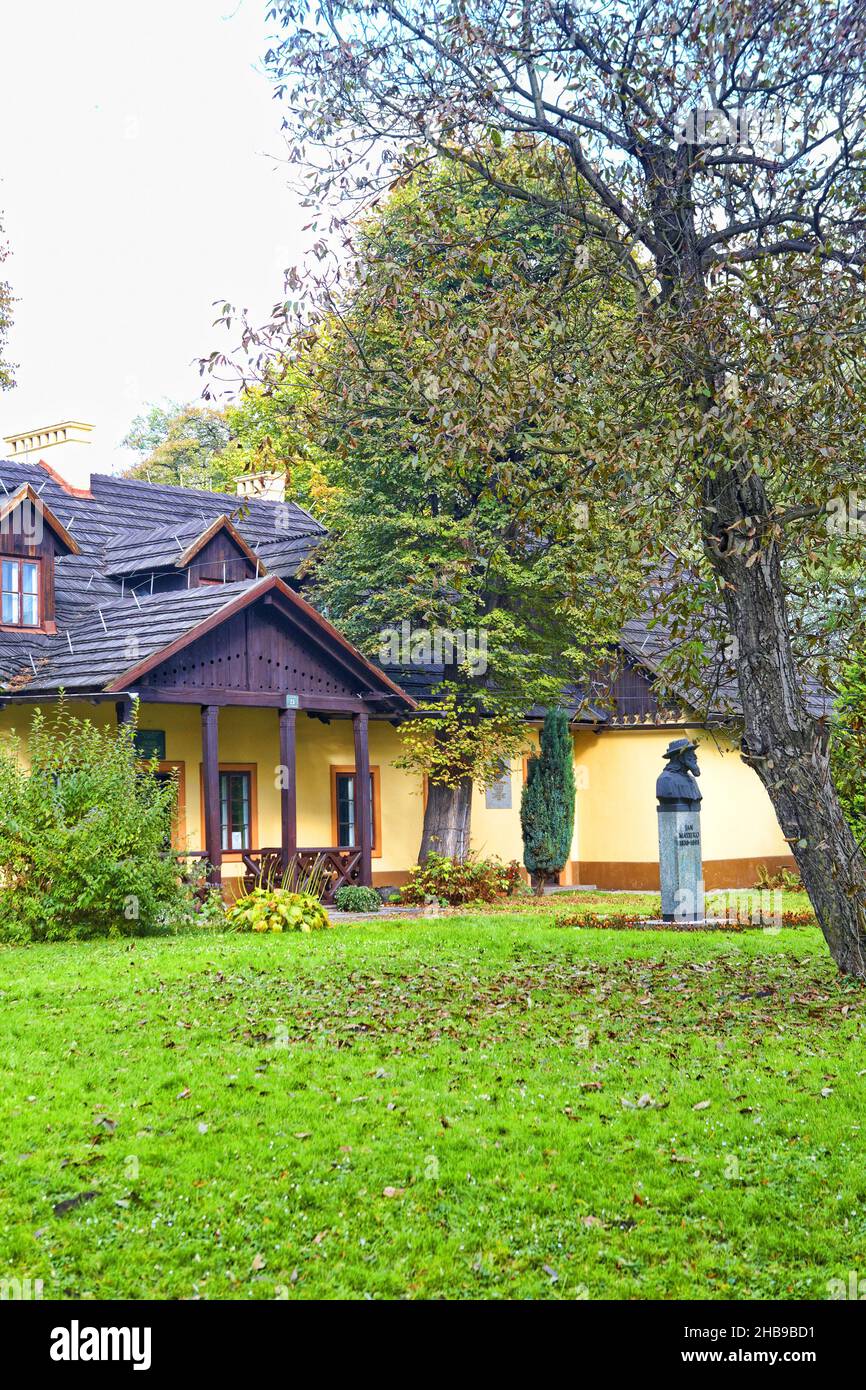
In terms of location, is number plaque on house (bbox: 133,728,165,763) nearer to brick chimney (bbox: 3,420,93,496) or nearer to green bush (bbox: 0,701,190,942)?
green bush (bbox: 0,701,190,942)

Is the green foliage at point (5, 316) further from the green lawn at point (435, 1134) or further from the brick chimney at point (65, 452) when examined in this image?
the green lawn at point (435, 1134)

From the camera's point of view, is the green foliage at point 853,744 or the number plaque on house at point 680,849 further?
the number plaque on house at point 680,849

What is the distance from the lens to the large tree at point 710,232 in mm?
10359

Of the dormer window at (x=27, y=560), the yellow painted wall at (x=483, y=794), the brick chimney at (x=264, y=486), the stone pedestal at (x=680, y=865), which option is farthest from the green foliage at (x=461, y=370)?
the brick chimney at (x=264, y=486)

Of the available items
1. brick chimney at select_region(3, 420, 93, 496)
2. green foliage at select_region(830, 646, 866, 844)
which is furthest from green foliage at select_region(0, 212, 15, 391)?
green foliage at select_region(830, 646, 866, 844)

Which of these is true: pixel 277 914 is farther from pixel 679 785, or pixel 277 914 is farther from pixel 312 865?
pixel 679 785

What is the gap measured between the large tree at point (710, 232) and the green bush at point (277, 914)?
758cm

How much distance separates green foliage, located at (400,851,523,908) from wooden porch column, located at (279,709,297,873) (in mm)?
2638

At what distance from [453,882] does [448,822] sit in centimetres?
141

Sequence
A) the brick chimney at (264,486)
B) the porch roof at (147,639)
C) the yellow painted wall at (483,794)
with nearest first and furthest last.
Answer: the porch roof at (147,639) < the yellow painted wall at (483,794) < the brick chimney at (264,486)

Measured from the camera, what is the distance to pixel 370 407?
1285 cm
